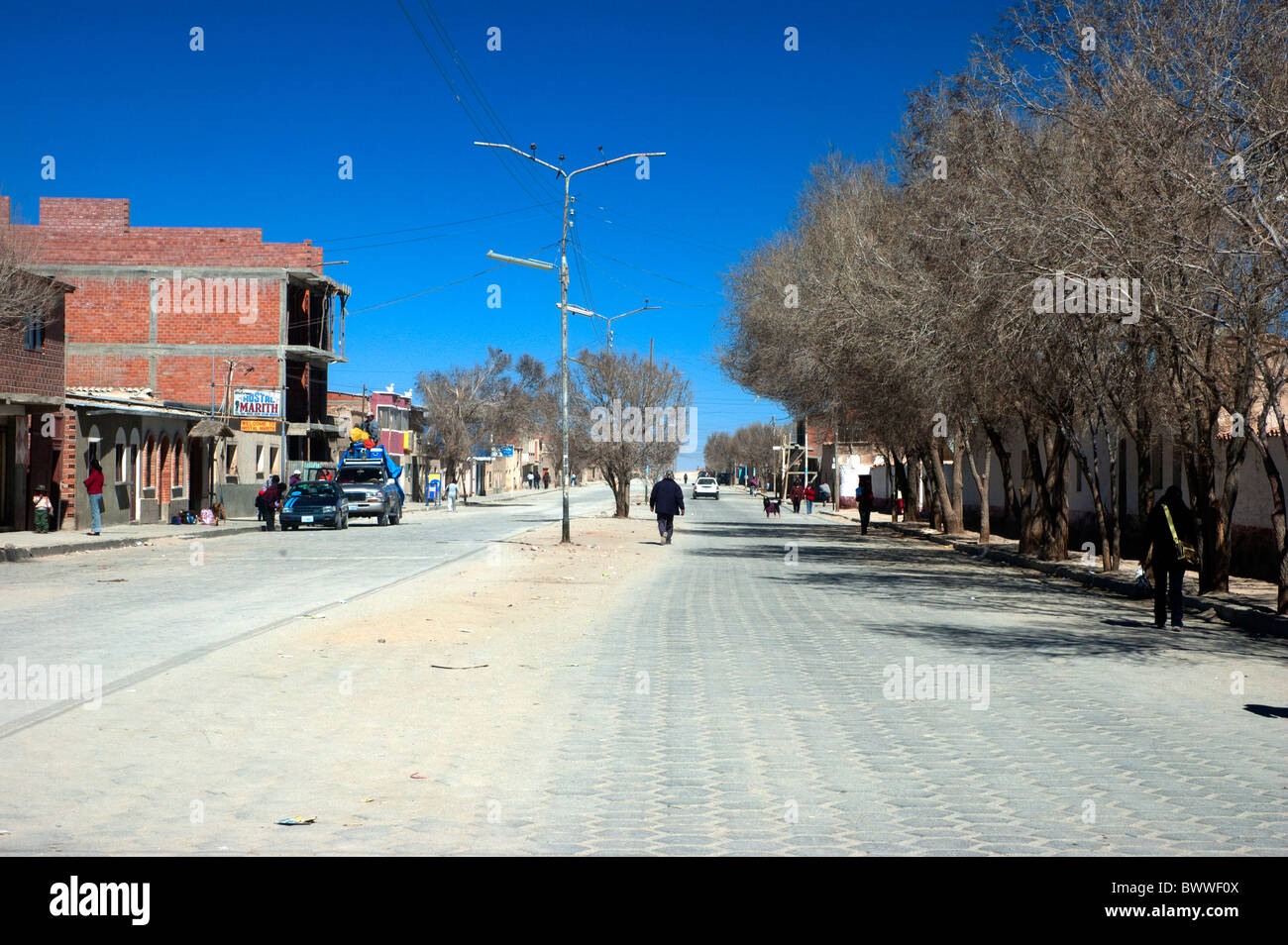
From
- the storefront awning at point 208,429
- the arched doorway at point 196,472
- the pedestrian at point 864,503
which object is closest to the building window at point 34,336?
the storefront awning at point 208,429

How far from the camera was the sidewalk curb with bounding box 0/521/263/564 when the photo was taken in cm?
2575

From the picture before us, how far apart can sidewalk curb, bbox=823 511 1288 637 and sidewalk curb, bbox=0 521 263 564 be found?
2194 cm

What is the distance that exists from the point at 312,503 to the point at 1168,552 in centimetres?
3015

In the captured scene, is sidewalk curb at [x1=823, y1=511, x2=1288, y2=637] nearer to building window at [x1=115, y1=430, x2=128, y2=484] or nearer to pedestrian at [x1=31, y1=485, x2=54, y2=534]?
pedestrian at [x1=31, y1=485, x2=54, y2=534]

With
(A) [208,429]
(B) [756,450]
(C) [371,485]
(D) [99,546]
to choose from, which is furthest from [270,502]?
(B) [756,450]

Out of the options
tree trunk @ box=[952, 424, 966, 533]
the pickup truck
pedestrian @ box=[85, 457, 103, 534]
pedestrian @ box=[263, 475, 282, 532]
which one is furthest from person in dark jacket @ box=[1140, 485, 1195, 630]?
pedestrian @ box=[263, 475, 282, 532]

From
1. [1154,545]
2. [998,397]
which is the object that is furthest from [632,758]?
[998,397]

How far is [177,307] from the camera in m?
58.7

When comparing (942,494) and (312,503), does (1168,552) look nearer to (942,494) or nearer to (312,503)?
(942,494)

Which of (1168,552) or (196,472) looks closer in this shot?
(1168,552)

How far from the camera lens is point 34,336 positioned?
3353 cm

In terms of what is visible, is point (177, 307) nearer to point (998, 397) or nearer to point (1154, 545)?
point (998, 397)

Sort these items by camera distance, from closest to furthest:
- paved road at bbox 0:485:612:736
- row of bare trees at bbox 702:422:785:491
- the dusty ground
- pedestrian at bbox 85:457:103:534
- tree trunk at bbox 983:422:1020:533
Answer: the dusty ground, paved road at bbox 0:485:612:736, tree trunk at bbox 983:422:1020:533, pedestrian at bbox 85:457:103:534, row of bare trees at bbox 702:422:785:491

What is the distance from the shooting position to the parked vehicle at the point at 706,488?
97.6m
